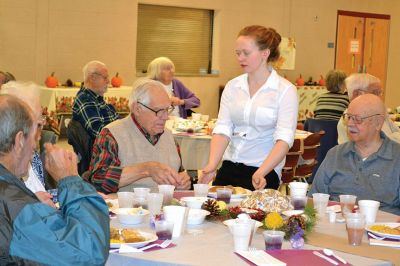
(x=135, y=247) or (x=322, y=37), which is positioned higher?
(x=322, y=37)

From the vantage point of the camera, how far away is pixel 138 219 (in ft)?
9.70

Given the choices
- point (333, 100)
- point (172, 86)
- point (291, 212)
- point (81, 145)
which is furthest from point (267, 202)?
point (172, 86)

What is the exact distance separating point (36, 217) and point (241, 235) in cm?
93

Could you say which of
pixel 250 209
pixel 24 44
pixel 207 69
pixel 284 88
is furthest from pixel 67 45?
pixel 250 209

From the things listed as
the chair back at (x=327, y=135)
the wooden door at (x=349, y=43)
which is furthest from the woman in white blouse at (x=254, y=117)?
the wooden door at (x=349, y=43)

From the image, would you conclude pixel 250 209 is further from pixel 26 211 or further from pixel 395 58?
pixel 395 58

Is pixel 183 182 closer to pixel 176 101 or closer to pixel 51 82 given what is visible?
pixel 176 101

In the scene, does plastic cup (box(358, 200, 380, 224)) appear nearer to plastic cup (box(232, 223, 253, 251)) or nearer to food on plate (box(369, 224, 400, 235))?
food on plate (box(369, 224, 400, 235))

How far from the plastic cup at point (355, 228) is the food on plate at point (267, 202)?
1.37 ft

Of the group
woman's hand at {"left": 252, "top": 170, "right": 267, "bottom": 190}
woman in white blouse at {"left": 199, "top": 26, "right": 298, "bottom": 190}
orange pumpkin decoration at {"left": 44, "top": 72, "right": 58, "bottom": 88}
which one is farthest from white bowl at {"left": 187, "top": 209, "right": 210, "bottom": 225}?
orange pumpkin decoration at {"left": 44, "top": 72, "right": 58, "bottom": 88}

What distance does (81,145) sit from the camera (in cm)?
539

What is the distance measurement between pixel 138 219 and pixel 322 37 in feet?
41.0

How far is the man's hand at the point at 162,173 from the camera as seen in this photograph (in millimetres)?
3682

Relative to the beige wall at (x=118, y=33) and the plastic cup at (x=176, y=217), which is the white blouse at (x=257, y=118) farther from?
the beige wall at (x=118, y=33)
